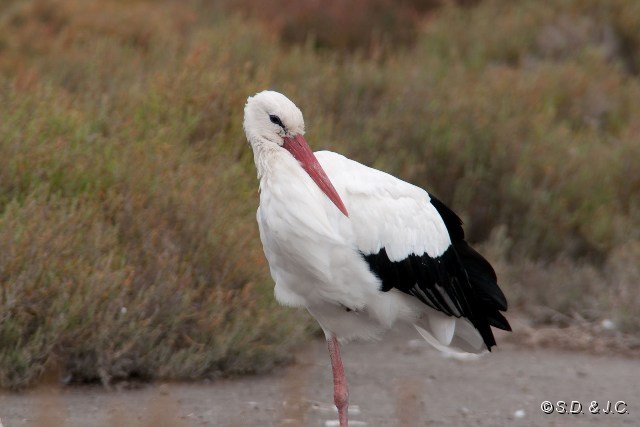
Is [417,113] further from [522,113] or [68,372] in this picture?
[68,372]

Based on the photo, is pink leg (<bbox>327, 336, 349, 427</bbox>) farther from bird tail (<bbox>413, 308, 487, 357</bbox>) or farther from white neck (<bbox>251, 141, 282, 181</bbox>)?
white neck (<bbox>251, 141, 282, 181</bbox>)

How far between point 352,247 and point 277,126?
0.67 m

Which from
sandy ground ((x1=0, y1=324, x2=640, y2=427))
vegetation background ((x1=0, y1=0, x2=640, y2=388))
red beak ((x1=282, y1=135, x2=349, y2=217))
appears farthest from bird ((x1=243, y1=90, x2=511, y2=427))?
vegetation background ((x1=0, y1=0, x2=640, y2=388))

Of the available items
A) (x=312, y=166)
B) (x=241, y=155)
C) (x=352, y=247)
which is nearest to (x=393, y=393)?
(x=352, y=247)

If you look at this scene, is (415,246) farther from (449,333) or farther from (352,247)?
(449,333)

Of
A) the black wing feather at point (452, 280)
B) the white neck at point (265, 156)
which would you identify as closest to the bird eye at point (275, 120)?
the white neck at point (265, 156)

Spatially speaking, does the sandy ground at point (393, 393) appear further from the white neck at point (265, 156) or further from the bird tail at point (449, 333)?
the white neck at point (265, 156)

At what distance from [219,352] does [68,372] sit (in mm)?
835

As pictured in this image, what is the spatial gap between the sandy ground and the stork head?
110 cm

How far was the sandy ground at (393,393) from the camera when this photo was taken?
6.16 m

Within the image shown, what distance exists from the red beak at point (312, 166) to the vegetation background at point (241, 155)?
4.58 ft

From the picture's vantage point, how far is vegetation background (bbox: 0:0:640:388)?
6.51 m

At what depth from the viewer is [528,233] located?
30.9 ft

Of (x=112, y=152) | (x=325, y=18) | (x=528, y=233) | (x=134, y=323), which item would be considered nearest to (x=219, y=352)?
(x=134, y=323)
